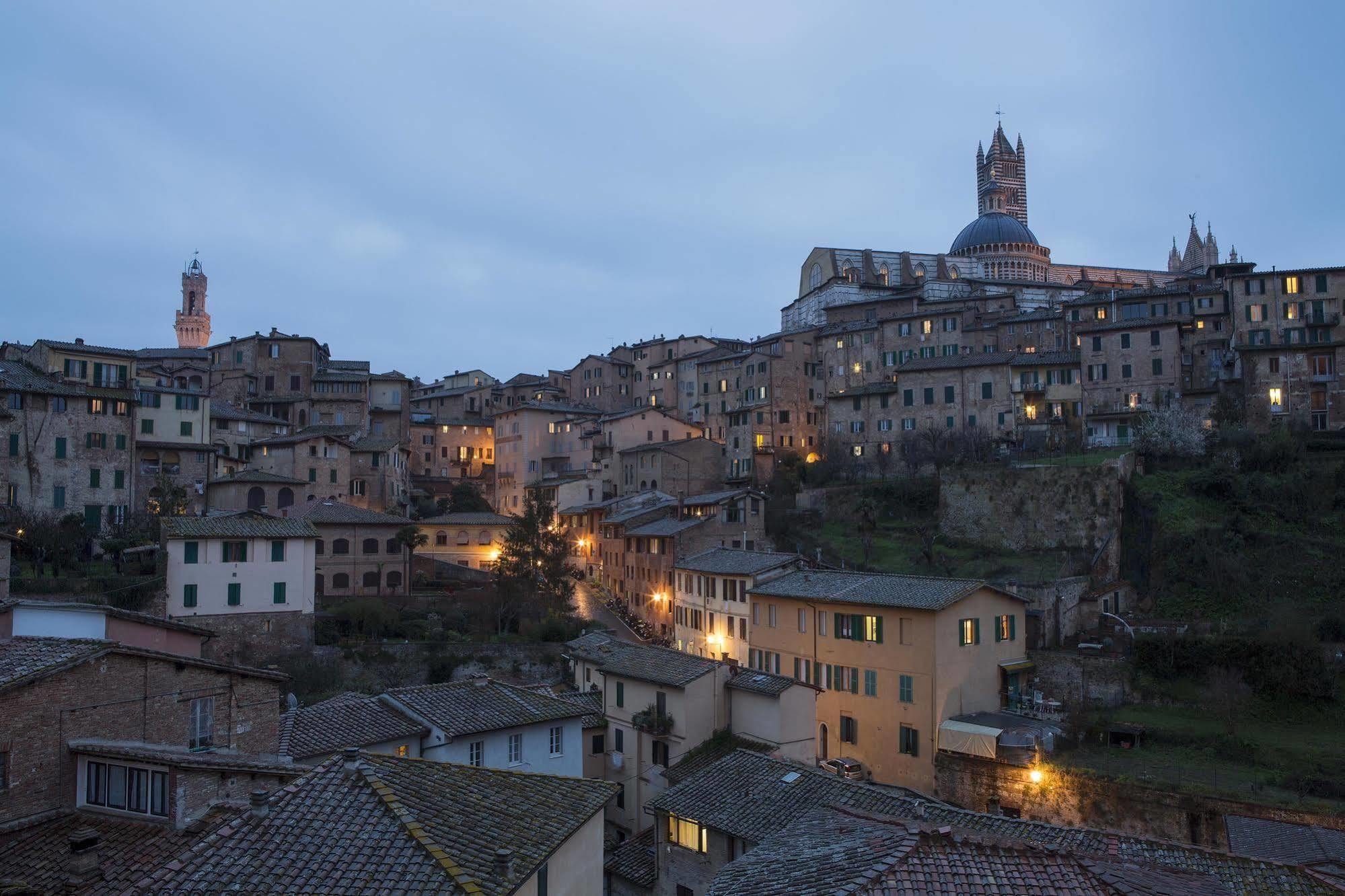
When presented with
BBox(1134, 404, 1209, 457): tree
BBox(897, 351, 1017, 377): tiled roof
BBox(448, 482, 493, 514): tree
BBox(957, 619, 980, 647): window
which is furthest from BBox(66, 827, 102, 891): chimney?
BBox(897, 351, 1017, 377): tiled roof

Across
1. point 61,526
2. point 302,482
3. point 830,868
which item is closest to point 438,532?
point 302,482

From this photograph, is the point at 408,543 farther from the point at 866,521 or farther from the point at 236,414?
the point at 866,521

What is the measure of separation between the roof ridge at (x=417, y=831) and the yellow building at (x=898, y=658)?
22.6m

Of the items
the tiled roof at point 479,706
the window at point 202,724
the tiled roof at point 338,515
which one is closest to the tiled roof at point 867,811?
the tiled roof at point 479,706

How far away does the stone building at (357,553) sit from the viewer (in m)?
46.7

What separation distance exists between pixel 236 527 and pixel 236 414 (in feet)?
85.9


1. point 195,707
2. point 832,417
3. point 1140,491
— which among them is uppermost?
point 832,417

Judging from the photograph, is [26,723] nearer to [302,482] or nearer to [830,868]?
[830,868]

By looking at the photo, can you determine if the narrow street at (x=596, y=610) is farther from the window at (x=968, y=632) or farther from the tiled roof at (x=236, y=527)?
the window at (x=968, y=632)

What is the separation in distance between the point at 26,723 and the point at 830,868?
1106cm

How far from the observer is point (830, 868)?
10867 mm

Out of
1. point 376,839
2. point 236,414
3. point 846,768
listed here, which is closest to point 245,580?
point 846,768

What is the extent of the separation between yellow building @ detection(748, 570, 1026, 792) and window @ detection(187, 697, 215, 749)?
2085cm

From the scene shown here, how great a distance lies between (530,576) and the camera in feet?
148
